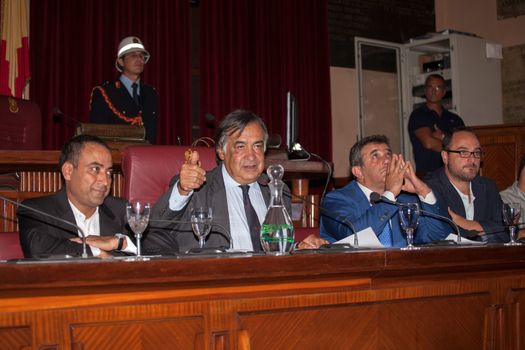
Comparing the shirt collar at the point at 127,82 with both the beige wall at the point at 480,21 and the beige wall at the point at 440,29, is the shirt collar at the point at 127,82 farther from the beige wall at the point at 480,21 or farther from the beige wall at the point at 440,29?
the beige wall at the point at 480,21

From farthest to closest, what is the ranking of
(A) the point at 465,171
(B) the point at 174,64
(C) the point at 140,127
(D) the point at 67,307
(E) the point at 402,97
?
(E) the point at 402,97 < (B) the point at 174,64 < (C) the point at 140,127 < (A) the point at 465,171 < (D) the point at 67,307

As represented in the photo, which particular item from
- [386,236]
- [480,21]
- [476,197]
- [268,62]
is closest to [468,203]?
[476,197]

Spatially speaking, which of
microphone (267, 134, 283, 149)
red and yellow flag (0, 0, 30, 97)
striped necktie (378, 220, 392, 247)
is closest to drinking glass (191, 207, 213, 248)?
striped necktie (378, 220, 392, 247)

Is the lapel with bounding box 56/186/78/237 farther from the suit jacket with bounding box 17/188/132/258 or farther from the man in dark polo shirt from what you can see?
the man in dark polo shirt

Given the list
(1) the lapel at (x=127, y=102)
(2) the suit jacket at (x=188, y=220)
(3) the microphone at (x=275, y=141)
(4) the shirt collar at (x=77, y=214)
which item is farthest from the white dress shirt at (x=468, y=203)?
(1) the lapel at (x=127, y=102)

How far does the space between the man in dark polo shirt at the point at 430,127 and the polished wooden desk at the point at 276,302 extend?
3.46 meters

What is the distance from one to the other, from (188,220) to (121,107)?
2382 mm

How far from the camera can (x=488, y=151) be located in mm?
4953

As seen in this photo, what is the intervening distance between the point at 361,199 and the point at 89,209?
1.12 metres

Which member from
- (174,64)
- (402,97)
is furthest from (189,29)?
(402,97)

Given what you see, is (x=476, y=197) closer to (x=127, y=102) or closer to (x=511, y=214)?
(x=511, y=214)

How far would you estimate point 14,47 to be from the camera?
215 inches

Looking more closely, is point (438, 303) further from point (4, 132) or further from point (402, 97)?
point (402, 97)

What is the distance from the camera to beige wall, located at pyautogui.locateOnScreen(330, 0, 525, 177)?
7.36 meters
